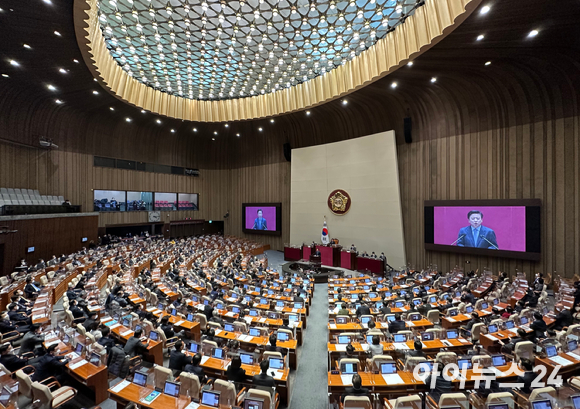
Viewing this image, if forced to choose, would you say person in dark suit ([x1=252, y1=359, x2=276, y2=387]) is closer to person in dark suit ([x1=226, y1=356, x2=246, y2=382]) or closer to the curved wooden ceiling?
person in dark suit ([x1=226, y1=356, x2=246, y2=382])

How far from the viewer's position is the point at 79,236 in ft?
65.1

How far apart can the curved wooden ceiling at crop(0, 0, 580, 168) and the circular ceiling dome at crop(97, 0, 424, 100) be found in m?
2.47

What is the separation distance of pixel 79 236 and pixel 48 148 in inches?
274

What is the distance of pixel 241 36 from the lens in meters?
14.7

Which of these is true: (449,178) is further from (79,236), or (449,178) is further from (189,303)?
(79,236)

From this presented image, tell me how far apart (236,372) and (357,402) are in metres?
2.36

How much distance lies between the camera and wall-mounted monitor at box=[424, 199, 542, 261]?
1352 centimetres

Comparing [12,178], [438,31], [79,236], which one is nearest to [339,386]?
[438,31]

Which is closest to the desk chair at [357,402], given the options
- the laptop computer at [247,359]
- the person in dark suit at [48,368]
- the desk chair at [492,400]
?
the desk chair at [492,400]

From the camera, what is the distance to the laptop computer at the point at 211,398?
14.7 feet

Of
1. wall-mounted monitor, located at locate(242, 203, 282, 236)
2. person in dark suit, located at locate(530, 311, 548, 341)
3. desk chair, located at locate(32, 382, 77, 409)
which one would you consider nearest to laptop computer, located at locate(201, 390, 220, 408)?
desk chair, located at locate(32, 382, 77, 409)

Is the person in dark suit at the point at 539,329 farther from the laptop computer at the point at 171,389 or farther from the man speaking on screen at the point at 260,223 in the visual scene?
the man speaking on screen at the point at 260,223

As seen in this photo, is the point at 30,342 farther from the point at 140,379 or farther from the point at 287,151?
the point at 287,151

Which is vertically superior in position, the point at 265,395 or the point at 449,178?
the point at 449,178
